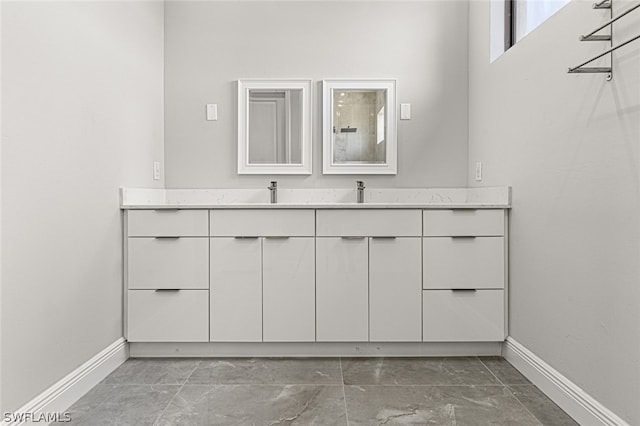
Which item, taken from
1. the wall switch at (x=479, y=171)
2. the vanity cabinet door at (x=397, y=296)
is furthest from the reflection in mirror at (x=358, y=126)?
the vanity cabinet door at (x=397, y=296)

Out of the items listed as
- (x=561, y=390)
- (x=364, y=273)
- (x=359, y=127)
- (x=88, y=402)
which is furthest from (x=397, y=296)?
(x=88, y=402)

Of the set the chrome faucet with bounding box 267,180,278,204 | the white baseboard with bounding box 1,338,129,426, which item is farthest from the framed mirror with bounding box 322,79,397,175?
the white baseboard with bounding box 1,338,129,426

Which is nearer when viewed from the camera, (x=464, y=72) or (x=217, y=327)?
(x=217, y=327)

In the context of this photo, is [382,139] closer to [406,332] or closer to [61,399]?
[406,332]

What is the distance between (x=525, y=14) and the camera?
239 cm

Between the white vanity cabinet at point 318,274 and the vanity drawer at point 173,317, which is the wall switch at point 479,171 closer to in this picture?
the white vanity cabinet at point 318,274

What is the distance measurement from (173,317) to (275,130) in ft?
4.43

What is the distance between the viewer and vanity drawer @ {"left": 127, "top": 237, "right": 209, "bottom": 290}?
2.32 meters

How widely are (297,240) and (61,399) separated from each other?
1259 mm

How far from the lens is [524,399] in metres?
1.85

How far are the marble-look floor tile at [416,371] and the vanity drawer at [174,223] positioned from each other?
1068 mm

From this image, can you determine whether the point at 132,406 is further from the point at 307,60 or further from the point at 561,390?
the point at 307,60

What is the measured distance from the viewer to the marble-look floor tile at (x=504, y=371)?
2039 millimetres

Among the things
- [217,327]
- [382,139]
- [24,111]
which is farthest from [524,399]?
[24,111]
